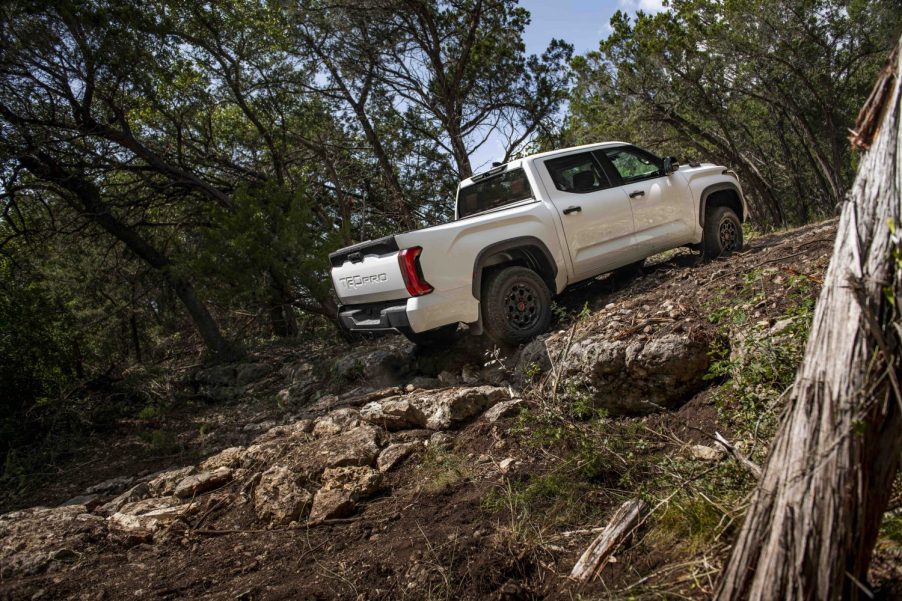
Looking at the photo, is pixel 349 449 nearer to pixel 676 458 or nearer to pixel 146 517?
pixel 146 517

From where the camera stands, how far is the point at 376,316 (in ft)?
21.3

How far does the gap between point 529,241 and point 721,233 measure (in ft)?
9.74

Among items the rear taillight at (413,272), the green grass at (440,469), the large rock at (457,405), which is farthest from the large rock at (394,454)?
the rear taillight at (413,272)

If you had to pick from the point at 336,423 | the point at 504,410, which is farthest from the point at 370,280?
the point at 504,410

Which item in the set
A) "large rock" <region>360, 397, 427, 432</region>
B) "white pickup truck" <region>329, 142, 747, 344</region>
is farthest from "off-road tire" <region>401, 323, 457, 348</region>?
"large rock" <region>360, 397, 427, 432</region>

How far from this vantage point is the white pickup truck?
6078 mm

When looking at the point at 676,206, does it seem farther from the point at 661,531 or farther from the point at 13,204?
the point at 13,204

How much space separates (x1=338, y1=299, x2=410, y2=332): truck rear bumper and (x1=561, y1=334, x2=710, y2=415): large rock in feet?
5.38

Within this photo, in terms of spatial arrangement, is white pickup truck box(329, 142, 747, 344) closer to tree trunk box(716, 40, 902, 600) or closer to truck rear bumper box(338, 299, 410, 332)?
truck rear bumper box(338, 299, 410, 332)

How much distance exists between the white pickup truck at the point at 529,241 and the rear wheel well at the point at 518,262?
1 cm

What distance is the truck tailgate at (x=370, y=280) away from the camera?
6.07 meters

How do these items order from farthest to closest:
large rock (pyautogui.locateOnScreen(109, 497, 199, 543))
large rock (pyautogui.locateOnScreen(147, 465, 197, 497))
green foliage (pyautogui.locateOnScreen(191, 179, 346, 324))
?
green foliage (pyautogui.locateOnScreen(191, 179, 346, 324))
large rock (pyautogui.locateOnScreen(147, 465, 197, 497))
large rock (pyautogui.locateOnScreen(109, 497, 199, 543))

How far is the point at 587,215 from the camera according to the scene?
22.8 feet

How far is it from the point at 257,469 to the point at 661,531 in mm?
3148
